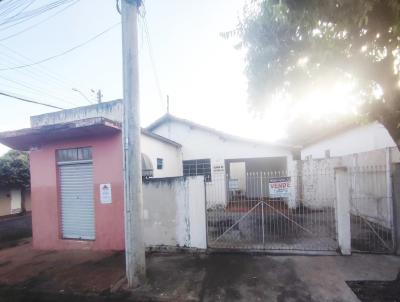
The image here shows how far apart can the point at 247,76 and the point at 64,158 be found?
657 cm

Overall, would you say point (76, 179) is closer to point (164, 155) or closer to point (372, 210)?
point (164, 155)

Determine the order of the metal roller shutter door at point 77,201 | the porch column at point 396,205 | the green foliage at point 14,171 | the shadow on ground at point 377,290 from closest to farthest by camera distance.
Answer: the shadow on ground at point 377,290, the porch column at point 396,205, the metal roller shutter door at point 77,201, the green foliage at point 14,171

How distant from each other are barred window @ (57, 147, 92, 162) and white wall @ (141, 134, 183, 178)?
1.87 metres

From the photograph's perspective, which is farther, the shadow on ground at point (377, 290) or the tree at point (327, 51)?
the shadow on ground at point (377, 290)

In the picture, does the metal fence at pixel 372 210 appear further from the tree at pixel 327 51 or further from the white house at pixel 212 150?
the white house at pixel 212 150

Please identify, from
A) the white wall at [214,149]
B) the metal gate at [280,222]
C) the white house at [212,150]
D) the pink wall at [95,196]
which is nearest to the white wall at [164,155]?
the white house at [212,150]

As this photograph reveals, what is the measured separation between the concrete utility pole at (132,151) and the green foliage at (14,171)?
15.5m

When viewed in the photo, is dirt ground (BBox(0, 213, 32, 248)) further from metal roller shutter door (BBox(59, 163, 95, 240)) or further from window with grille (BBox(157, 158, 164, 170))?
window with grille (BBox(157, 158, 164, 170))

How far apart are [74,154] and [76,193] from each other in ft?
4.28

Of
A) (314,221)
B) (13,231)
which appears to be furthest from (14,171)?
(314,221)

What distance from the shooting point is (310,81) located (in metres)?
5.54

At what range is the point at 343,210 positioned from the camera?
569 centimetres

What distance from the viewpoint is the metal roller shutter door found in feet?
24.5

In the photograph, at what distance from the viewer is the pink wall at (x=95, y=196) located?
6977mm
